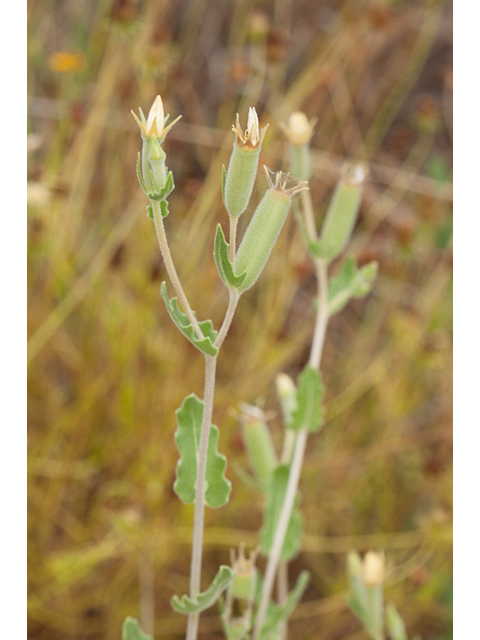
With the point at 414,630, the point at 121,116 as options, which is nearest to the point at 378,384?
the point at 414,630

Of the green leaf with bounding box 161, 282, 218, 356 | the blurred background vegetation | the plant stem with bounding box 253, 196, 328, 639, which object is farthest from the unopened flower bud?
the blurred background vegetation

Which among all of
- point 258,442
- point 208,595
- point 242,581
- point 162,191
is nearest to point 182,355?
point 258,442

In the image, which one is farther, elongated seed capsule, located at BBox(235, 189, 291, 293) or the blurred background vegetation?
the blurred background vegetation

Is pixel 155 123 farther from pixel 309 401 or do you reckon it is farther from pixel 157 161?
pixel 309 401

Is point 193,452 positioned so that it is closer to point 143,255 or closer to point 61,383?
point 143,255

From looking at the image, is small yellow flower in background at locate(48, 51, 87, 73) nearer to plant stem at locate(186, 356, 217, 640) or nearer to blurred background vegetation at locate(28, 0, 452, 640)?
blurred background vegetation at locate(28, 0, 452, 640)

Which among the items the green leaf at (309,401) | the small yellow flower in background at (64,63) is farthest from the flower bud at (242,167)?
the small yellow flower in background at (64,63)
